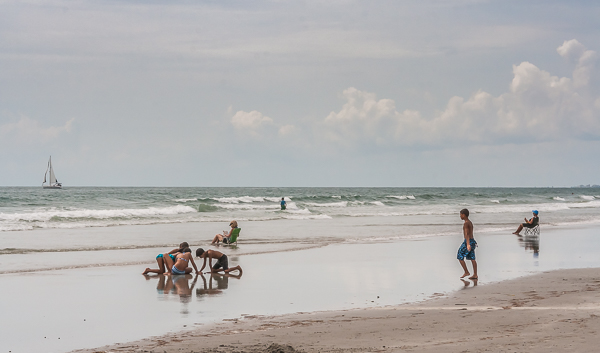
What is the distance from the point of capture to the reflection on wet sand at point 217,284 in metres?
10.8

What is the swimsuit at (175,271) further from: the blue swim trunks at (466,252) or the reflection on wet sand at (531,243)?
the reflection on wet sand at (531,243)

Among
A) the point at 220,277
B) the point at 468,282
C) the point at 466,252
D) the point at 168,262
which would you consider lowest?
the point at 220,277

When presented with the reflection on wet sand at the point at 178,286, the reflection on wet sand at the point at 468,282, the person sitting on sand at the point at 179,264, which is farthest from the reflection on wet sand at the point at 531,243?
the reflection on wet sand at the point at 178,286

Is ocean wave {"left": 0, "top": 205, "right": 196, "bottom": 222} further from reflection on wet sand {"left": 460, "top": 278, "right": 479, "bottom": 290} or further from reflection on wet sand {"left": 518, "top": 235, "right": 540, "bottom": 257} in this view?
reflection on wet sand {"left": 460, "top": 278, "right": 479, "bottom": 290}

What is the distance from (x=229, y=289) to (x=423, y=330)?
5071mm

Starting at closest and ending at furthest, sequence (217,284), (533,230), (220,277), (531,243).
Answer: (217,284) < (220,277) < (531,243) < (533,230)

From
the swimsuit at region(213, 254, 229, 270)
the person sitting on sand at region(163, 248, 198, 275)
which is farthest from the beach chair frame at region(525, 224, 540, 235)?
the person sitting on sand at region(163, 248, 198, 275)

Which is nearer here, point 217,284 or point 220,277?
point 217,284

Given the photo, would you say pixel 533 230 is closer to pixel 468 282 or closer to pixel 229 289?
pixel 468 282

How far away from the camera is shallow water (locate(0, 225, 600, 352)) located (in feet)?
25.9

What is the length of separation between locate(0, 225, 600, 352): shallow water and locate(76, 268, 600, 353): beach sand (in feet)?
2.08

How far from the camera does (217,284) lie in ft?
38.9

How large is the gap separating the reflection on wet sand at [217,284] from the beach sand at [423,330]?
252 centimetres

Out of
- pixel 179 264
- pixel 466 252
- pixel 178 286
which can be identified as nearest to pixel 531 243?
pixel 466 252
